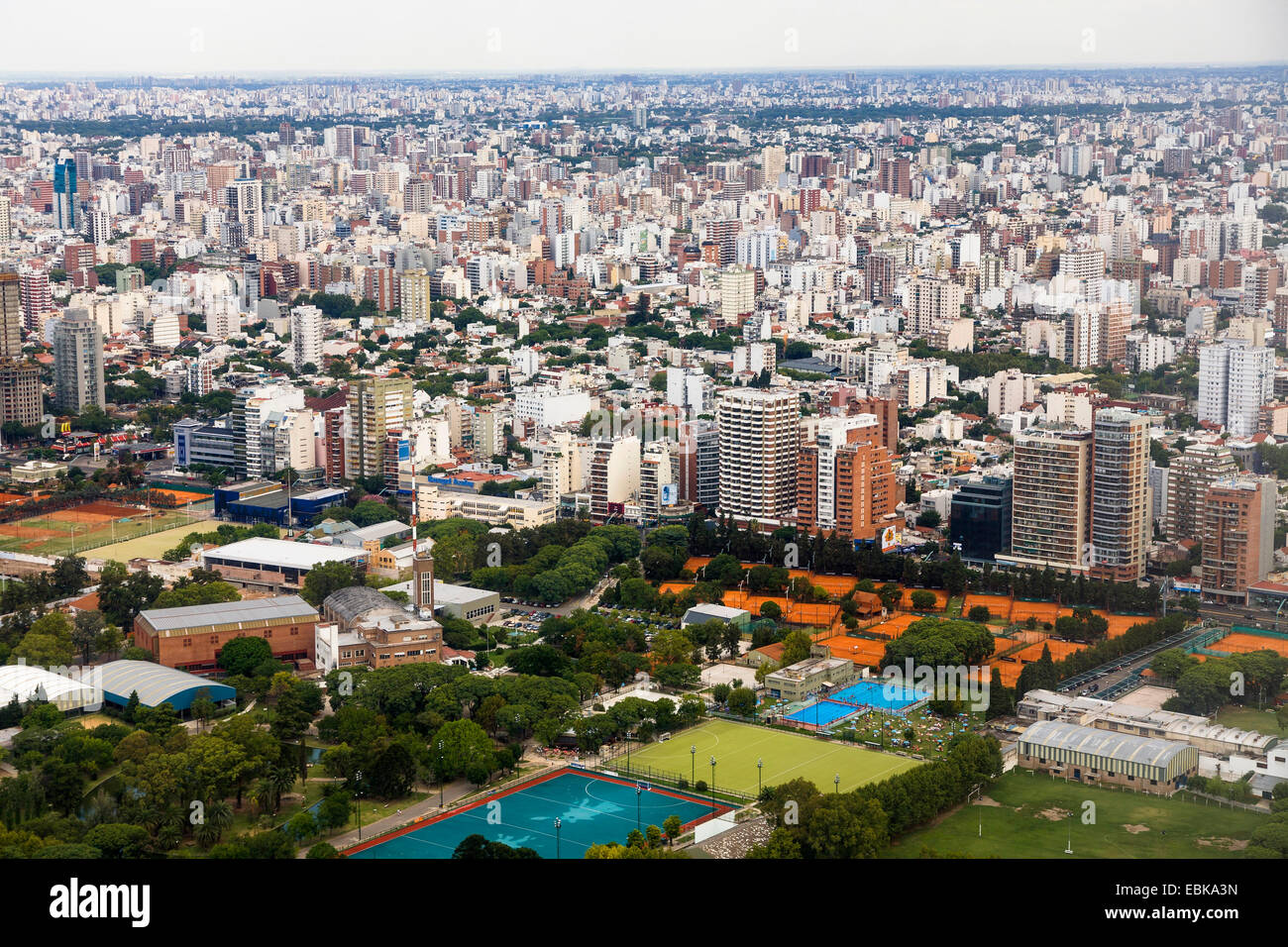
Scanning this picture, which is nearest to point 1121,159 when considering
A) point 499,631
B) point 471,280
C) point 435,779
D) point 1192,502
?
point 471,280

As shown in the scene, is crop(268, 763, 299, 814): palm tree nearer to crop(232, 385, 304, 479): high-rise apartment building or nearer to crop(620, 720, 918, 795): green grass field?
crop(620, 720, 918, 795): green grass field

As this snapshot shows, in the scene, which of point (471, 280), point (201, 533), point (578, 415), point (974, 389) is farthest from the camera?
point (471, 280)

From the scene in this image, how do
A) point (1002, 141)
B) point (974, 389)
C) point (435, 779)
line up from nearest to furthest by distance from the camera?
point (435, 779) < point (974, 389) < point (1002, 141)

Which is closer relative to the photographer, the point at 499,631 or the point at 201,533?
the point at 499,631

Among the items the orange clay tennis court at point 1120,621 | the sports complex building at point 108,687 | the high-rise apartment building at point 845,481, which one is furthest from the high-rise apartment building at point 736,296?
the sports complex building at point 108,687

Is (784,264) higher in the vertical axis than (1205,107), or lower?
lower

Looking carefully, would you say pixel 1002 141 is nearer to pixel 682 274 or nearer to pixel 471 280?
pixel 682 274

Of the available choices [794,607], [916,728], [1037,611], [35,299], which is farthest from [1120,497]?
[35,299]

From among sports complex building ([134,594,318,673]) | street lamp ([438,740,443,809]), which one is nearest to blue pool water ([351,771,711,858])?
street lamp ([438,740,443,809])
